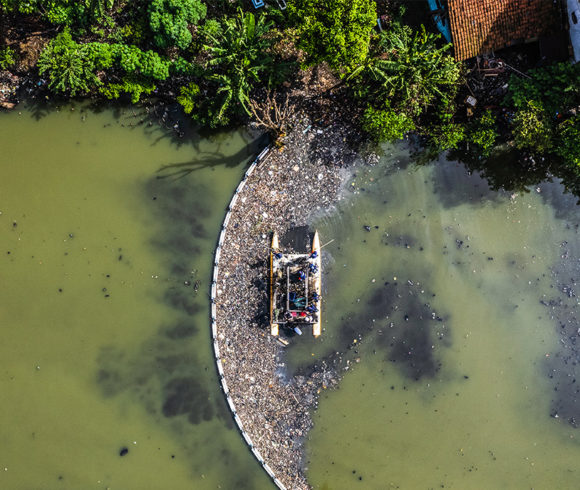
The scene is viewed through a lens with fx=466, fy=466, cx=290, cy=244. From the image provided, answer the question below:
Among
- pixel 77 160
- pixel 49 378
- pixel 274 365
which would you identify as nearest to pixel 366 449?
pixel 274 365

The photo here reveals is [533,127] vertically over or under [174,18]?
under

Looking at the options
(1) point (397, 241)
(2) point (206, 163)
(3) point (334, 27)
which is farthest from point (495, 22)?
(2) point (206, 163)

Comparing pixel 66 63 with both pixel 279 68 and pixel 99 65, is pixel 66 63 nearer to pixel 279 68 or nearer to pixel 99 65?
pixel 99 65

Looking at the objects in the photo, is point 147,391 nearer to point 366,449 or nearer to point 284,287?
point 284,287

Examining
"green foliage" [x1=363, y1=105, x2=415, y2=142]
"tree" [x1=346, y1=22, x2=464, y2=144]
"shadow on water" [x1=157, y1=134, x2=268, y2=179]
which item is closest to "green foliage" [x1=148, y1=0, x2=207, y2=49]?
"shadow on water" [x1=157, y1=134, x2=268, y2=179]

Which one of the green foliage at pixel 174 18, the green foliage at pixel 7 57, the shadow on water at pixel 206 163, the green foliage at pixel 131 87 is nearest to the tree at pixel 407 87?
the shadow on water at pixel 206 163
